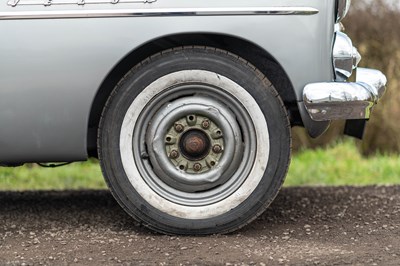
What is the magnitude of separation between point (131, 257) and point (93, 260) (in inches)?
7.3

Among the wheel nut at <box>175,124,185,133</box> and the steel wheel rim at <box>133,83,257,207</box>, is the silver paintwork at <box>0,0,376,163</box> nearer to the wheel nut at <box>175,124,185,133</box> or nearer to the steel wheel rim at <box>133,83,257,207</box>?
the steel wheel rim at <box>133,83,257,207</box>

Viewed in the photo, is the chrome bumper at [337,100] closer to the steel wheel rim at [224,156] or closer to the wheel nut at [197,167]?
the steel wheel rim at [224,156]

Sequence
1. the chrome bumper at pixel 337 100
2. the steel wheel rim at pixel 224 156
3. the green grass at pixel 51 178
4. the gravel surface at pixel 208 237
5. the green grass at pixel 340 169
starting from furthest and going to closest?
1. the green grass at pixel 340 169
2. the green grass at pixel 51 178
3. the steel wheel rim at pixel 224 156
4. the chrome bumper at pixel 337 100
5. the gravel surface at pixel 208 237

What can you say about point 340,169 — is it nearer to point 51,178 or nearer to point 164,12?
point 51,178

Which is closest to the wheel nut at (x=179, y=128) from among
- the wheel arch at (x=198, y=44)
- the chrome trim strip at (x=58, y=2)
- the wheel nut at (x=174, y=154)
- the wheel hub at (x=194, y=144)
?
the wheel hub at (x=194, y=144)

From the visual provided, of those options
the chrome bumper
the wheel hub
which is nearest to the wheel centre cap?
the wheel hub

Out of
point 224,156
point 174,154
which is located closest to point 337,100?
point 224,156

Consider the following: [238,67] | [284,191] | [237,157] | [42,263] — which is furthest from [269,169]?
[284,191]

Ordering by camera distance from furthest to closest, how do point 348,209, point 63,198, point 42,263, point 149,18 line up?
point 63,198
point 348,209
point 149,18
point 42,263

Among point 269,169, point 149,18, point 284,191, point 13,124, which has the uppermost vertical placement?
point 149,18

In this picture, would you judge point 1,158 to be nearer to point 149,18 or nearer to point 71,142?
point 71,142

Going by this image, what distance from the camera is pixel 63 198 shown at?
5395mm

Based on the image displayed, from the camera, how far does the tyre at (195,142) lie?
3.95 metres

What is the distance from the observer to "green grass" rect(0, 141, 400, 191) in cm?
656
